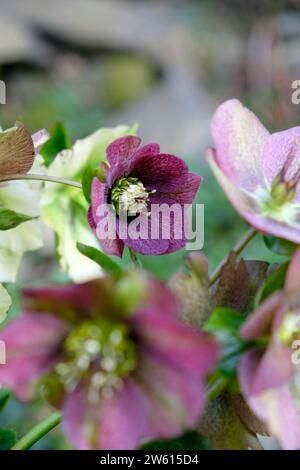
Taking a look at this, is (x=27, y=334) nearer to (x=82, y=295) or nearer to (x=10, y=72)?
(x=82, y=295)

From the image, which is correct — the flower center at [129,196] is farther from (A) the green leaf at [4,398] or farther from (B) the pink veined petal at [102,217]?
(A) the green leaf at [4,398]

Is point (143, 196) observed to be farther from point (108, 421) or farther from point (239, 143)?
point (108, 421)

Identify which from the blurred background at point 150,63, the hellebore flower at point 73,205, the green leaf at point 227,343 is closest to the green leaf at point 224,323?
the green leaf at point 227,343

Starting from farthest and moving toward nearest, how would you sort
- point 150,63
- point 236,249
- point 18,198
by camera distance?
point 150,63
point 18,198
point 236,249

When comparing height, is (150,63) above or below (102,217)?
below

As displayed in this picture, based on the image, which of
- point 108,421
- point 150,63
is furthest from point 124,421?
point 150,63

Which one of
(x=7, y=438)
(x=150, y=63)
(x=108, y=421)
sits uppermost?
(x=108, y=421)
